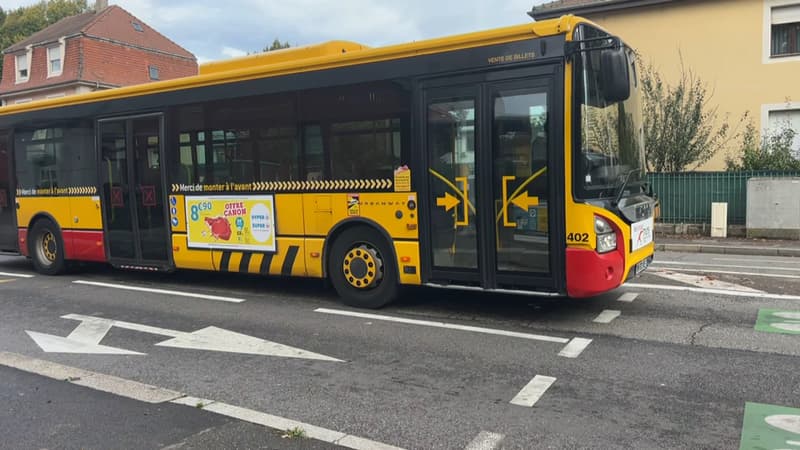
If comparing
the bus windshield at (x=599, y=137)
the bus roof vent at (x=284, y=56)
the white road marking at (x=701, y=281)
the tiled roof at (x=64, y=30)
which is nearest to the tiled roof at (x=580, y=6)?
the white road marking at (x=701, y=281)

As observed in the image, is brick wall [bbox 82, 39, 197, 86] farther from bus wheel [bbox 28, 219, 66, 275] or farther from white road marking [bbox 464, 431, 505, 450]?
white road marking [bbox 464, 431, 505, 450]

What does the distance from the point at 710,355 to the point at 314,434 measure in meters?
3.56

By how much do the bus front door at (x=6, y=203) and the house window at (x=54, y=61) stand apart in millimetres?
28292

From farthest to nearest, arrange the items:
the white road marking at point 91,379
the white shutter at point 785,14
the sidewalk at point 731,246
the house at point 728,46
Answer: the house at point 728,46 < the white shutter at point 785,14 < the sidewalk at point 731,246 < the white road marking at point 91,379

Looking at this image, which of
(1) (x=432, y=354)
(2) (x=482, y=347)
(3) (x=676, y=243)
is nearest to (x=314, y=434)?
(1) (x=432, y=354)

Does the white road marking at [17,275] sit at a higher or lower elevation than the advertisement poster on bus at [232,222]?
lower

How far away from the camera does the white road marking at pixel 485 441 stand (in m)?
3.67

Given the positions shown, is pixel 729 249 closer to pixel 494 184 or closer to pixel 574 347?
pixel 494 184

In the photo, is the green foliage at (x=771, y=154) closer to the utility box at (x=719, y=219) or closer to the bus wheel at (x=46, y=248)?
the utility box at (x=719, y=219)

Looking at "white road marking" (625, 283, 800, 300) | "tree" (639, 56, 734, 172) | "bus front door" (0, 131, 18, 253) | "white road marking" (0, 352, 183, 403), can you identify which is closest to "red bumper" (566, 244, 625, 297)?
"white road marking" (625, 283, 800, 300)

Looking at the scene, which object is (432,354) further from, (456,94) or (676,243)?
(676,243)

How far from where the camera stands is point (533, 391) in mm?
4629

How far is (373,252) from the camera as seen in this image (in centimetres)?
744

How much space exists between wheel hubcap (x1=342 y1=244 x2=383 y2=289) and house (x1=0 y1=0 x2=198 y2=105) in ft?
107
